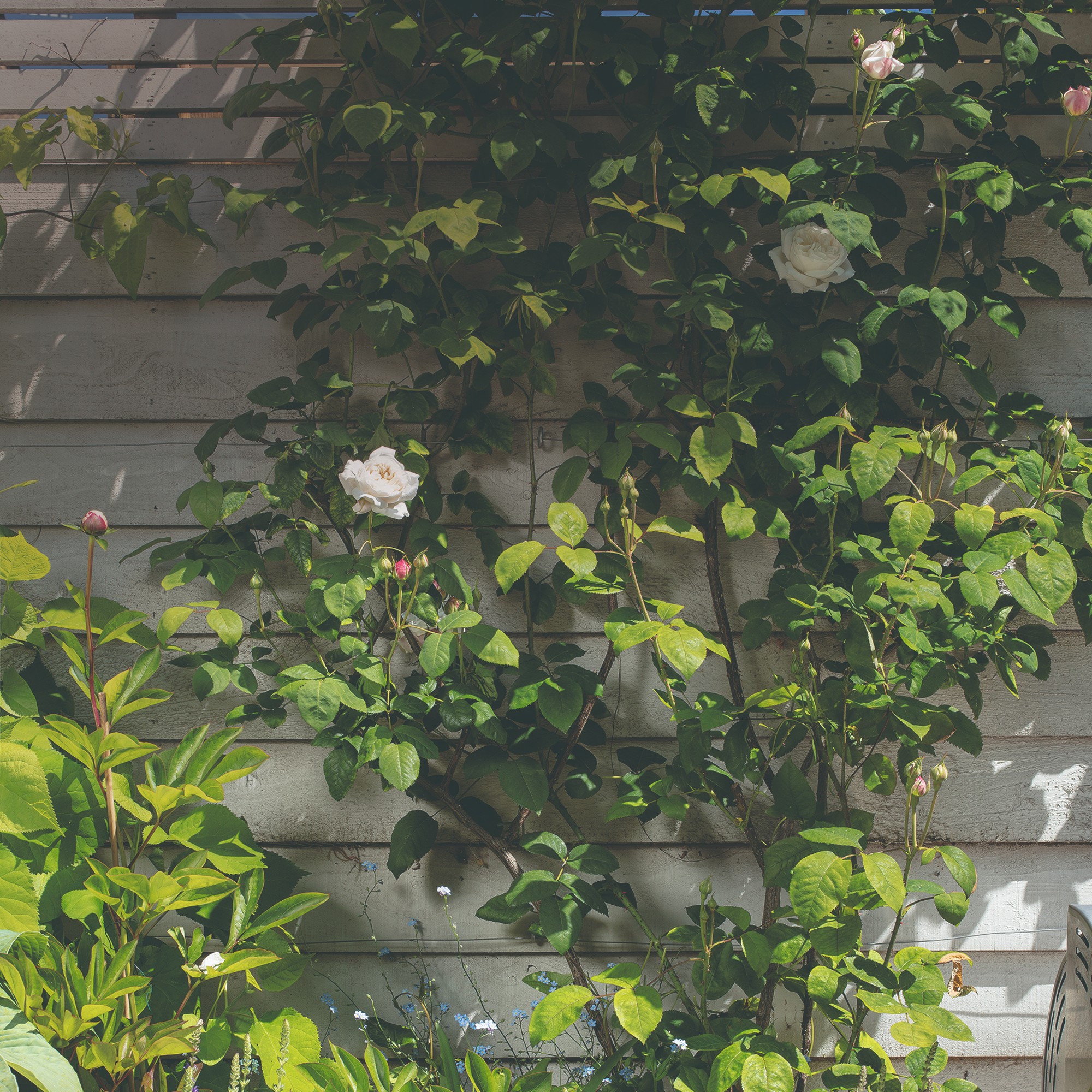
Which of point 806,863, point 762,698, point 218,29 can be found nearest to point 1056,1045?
point 806,863

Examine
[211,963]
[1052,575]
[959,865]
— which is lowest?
[959,865]

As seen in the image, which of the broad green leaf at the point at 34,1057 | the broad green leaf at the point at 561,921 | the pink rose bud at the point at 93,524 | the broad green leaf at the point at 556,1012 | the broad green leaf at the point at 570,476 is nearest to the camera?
the broad green leaf at the point at 34,1057

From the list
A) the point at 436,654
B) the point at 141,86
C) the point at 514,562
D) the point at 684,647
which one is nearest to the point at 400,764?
the point at 436,654

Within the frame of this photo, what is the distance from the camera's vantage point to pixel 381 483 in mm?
1217

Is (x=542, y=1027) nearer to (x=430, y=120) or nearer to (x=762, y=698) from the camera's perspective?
(x=762, y=698)

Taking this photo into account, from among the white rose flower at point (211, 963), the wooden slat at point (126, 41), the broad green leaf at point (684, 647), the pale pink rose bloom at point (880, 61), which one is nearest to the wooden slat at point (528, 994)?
the white rose flower at point (211, 963)

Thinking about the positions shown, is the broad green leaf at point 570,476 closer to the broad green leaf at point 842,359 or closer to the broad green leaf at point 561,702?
the broad green leaf at point 561,702

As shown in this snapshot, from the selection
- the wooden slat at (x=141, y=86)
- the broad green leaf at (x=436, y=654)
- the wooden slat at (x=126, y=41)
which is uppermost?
the wooden slat at (x=126, y=41)

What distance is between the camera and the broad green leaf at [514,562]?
1.19m

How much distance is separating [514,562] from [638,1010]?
2.08 ft

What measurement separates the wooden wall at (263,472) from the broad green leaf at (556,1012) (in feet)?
1.08

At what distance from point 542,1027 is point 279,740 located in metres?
0.69

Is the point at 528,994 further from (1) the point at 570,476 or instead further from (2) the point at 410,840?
(1) the point at 570,476

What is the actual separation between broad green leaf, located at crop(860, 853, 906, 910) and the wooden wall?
0.46 meters
